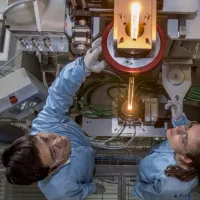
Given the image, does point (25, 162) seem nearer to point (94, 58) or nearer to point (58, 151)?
point (58, 151)

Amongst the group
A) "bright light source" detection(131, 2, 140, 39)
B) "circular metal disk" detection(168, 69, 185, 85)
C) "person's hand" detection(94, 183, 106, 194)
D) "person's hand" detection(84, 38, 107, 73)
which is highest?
"bright light source" detection(131, 2, 140, 39)

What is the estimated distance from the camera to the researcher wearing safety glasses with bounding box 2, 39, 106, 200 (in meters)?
1.48

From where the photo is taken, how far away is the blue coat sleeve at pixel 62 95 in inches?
56.7

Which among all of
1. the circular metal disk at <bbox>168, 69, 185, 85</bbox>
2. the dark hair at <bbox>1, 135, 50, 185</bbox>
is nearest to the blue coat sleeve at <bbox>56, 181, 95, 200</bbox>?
the dark hair at <bbox>1, 135, 50, 185</bbox>

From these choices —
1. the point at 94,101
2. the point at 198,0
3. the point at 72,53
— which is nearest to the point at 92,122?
the point at 94,101

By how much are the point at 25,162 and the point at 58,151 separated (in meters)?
0.17

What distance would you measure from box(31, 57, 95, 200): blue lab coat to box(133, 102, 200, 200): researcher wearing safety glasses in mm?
314

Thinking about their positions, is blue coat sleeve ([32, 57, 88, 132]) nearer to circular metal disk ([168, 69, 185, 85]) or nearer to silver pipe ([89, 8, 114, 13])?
silver pipe ([89, 8, 114, 13])

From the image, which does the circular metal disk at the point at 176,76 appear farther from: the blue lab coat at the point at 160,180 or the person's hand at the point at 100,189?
the person's hand at the point at 100,189

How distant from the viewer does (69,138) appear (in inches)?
67.4

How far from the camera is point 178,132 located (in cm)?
148

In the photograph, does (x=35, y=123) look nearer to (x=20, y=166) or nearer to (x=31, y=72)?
(x=20, y=166)

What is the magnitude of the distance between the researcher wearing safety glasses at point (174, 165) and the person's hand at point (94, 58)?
0.42m

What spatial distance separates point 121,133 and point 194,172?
488mm
